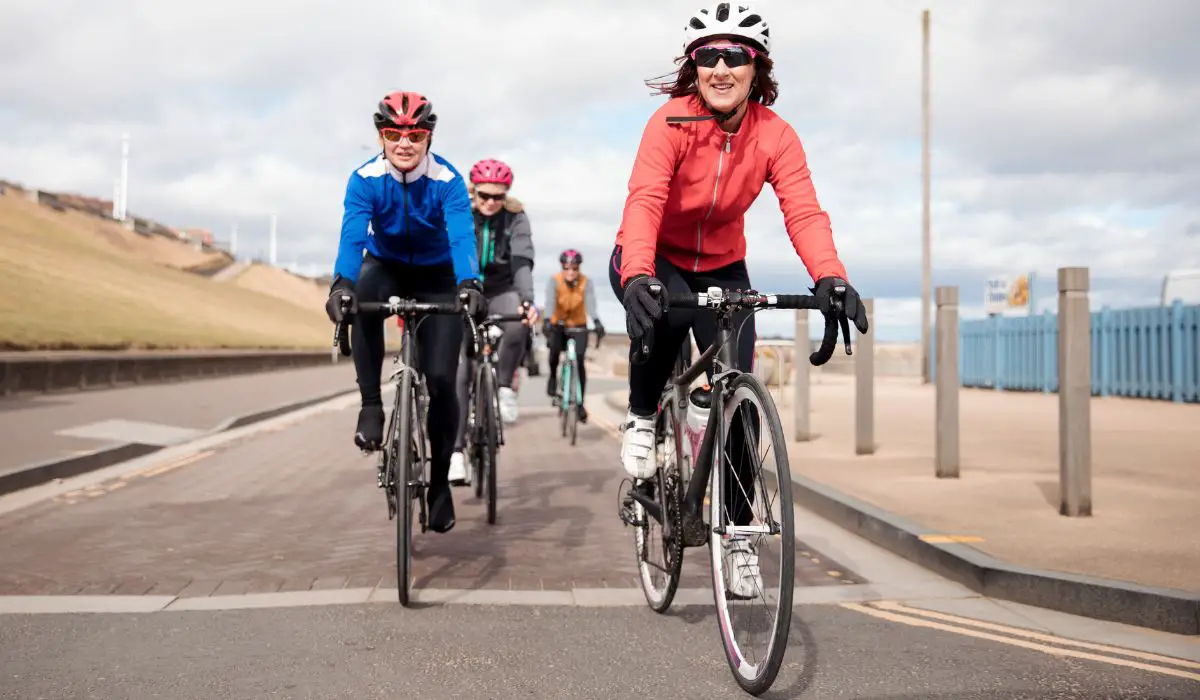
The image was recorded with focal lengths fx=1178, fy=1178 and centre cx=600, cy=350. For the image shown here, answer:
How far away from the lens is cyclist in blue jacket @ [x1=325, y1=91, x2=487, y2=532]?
222 inches

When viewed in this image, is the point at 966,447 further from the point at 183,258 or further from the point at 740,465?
the point at 183,258

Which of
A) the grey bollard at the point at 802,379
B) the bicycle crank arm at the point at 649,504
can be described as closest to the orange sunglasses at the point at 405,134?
the bicycle crank arm at the point at 649,504

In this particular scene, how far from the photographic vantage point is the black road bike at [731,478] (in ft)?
11.5

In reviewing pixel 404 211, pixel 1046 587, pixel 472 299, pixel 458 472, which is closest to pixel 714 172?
pixel 472 299

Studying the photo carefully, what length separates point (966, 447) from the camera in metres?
11.4

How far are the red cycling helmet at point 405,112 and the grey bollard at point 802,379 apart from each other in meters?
6.42

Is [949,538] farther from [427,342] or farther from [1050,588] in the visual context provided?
[427,342]

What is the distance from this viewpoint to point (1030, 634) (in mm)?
4613

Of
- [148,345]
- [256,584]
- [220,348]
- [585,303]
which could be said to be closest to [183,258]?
[220,348]

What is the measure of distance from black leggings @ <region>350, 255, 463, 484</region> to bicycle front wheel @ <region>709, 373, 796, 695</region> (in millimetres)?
2325

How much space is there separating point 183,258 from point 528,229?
113675 millimetres

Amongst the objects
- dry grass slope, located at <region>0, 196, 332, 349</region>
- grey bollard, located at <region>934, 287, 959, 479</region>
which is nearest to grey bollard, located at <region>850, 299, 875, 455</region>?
grey bollard, located at <region>934, 287, 959, 479</region>

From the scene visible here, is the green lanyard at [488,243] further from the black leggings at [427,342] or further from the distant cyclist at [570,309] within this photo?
the distant cyclist at [570,309]

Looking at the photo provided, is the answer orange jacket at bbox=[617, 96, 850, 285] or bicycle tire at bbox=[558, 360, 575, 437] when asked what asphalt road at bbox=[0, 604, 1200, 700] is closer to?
orange jacket at bbox=[617, 96, 850, 285]
